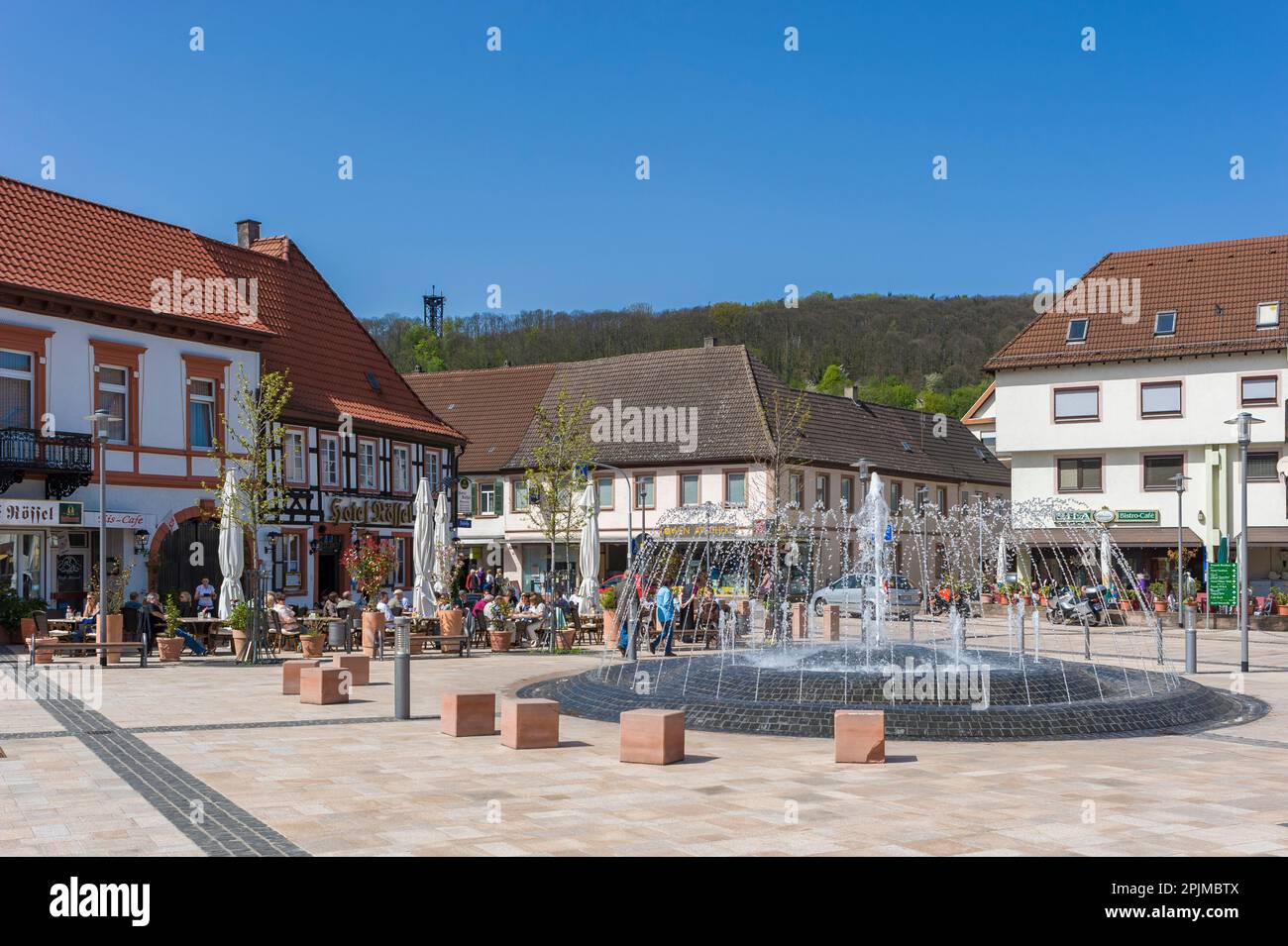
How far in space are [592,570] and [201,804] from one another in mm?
21451

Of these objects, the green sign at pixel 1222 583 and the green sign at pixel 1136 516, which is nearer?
the green sign at pixel 1222 583

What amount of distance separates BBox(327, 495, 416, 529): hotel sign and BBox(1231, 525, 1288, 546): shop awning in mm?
28392

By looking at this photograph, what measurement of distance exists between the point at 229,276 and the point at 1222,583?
30802 mm

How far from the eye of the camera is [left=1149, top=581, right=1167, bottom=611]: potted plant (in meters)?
43.5

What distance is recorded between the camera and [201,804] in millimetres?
10828

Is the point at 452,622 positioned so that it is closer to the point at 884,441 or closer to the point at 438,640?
the point at 438,640

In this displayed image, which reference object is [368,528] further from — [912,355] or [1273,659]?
[912,355]

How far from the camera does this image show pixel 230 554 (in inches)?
1120

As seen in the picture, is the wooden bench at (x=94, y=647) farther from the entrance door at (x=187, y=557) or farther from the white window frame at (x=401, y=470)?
the white window frame at (x=401, y=470)

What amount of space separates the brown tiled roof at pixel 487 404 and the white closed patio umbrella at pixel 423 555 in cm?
3251

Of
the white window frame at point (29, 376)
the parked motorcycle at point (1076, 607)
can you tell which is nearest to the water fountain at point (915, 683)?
the parked motorcycle at point (1076, 607)

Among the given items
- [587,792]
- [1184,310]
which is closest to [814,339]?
[1184,310]

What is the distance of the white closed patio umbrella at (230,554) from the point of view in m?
28.2

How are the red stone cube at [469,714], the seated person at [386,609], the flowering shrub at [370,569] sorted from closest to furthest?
the red stone cube at [469,714], the seated person at [386,609], the flowering shrub at [370,569]
